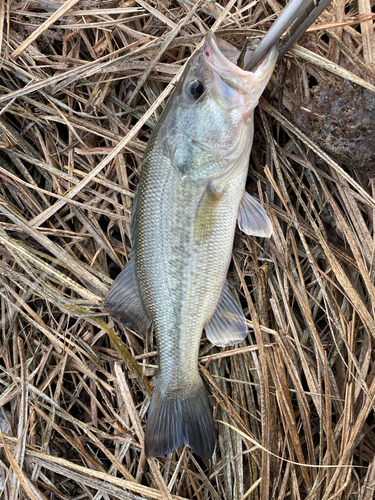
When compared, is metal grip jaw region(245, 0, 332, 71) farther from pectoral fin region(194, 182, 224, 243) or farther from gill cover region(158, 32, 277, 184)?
pectoral fin region(194, 182, 224, 243)

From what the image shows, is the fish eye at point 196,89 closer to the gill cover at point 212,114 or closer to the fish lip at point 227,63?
the gill cover at point 212,114

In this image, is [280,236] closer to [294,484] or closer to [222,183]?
[222,183]

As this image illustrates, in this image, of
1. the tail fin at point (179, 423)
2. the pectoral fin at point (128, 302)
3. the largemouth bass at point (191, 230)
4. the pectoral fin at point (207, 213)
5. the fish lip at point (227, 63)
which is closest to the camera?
the fish lip at point (227, 63)

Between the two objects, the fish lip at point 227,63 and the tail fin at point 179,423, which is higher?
the fish lip at point 227,63

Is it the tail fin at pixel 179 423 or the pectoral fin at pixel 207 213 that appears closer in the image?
the pectoral fin at pixel 207 213

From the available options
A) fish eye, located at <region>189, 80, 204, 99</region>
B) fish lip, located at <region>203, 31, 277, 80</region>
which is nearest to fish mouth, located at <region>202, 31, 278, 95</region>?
fish lip, located at <region>203, 31, 277, 80</region>

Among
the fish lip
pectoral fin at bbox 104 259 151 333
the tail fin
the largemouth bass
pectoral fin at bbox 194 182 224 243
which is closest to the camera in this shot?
the fish lip

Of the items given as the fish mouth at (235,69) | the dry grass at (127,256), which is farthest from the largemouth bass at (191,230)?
the dry grass at (127,256)

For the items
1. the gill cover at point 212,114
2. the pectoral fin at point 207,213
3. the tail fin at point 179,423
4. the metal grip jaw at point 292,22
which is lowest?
the tail fin at point 179,423

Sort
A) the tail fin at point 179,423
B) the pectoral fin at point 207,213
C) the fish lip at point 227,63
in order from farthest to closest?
1. the tail fin at point 179,423
2. the pectoral fin at point 207,213
3. the fish lip at point 227,63

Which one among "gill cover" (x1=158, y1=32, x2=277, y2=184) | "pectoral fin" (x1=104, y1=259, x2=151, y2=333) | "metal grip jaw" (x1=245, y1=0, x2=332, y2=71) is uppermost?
"metal grip jaw" (x1=245, y1=0, x2=332, y2=71)

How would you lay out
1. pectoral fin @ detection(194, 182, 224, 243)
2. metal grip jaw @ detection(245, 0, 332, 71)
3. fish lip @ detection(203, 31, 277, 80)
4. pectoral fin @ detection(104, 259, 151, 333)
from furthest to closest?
1. pectoral fin @ detection(104, 259, 151, 333)
2. pectoral fin @ detection(194, 182, 224, 243)
3. fish lip @ detection(203, 31, 277, 80)
4. metal grip jaw @ detection(245, 0, 332, 71)
